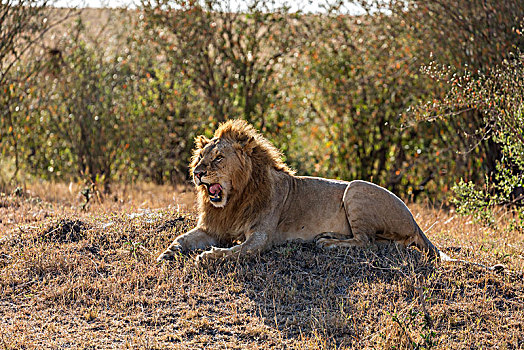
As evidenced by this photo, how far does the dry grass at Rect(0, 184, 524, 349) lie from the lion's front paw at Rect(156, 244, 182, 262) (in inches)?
4.1

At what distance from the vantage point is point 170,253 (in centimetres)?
650

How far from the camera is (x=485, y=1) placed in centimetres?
1024

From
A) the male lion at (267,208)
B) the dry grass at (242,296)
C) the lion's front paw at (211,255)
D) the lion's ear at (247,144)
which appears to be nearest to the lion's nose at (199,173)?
the male lion at (267,208)

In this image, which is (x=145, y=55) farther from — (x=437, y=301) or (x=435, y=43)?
(x=437, y=301)

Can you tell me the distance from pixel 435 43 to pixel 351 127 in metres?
2.53

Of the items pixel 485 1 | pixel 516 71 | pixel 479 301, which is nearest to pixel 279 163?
pixel 479 301

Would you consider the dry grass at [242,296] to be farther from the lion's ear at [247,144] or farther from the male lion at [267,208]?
the lion's ear at [247,144]

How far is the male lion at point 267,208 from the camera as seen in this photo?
654 centimetres

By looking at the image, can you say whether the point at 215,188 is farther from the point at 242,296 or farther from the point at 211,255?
the point at 242,296

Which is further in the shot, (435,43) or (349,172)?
(349,172)

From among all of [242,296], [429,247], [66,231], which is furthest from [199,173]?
[429,247]

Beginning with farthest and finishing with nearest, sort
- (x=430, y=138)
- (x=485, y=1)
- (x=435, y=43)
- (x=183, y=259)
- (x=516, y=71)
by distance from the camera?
(x=430, y=138) < (x=435, y=43) < (x=485, y=1) < (x=516, y=71) < (x=183, y=259)

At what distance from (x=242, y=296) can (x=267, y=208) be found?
120 centimetres

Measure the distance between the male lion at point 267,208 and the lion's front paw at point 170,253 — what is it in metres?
0.01
